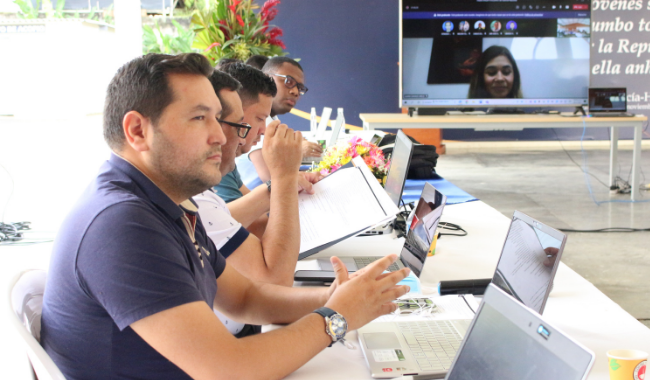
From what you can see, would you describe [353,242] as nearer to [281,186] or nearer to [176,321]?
[281,186]

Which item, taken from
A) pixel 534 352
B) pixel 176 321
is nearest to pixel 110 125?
pixel 176 321

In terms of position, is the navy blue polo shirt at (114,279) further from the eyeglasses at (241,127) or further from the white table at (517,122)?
the white table at (517,122)

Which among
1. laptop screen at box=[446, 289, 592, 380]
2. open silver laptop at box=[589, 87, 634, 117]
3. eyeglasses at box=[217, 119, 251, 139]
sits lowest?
laptop screen at box=[446, 289, 592, 380]

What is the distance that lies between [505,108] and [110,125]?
521 centimetres

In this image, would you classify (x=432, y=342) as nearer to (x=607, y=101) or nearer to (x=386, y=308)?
(x=386, y=308)

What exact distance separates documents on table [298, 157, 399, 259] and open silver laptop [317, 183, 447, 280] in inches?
3.4

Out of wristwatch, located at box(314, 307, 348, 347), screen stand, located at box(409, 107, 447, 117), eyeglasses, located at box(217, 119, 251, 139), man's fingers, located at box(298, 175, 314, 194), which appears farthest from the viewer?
screen stand, located at box(409, 107, 447, 117)

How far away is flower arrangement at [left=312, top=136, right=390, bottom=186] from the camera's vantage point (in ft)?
7.61

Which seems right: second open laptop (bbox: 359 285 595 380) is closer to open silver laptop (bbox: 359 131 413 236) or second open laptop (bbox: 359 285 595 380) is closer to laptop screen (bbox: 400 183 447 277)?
laptop screen (bbox: 400 183 447 277)

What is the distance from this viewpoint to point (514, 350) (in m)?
0.77

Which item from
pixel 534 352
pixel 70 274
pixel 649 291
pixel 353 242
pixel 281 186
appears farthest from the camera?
pixel 649 291

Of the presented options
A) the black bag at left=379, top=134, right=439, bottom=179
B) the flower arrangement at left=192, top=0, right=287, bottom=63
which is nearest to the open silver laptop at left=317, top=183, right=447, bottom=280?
the black bag at left=379, top=134, right=439, bottom=179

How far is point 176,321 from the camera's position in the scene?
800 mm

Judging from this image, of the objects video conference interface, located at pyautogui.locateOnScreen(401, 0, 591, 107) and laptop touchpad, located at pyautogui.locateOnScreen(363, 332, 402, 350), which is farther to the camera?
video conference interface, located at pyautogui.locateOnScreen(401, 0, 591, 107)
